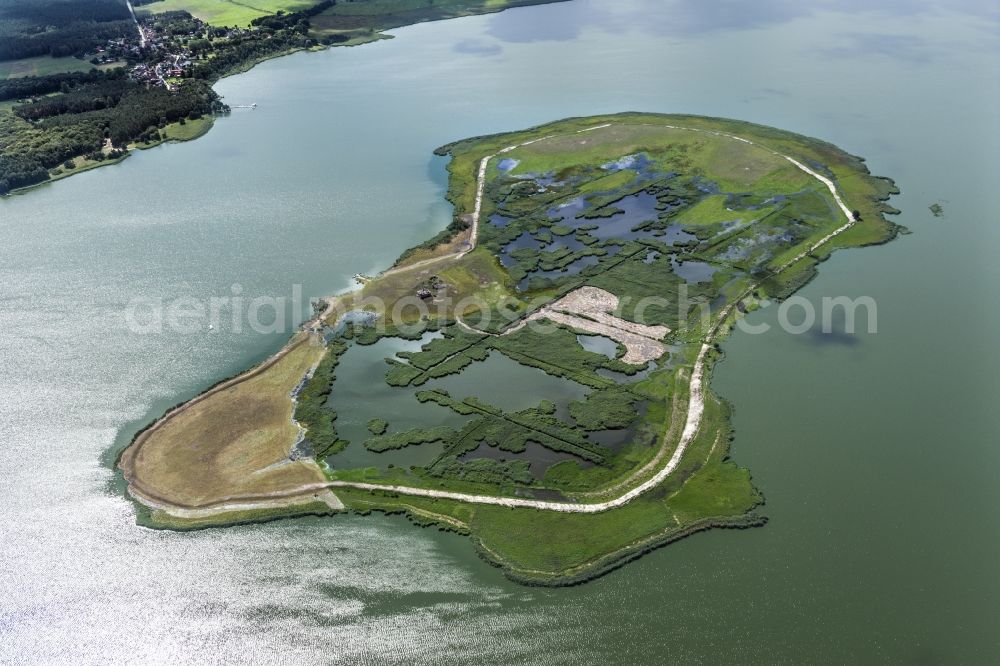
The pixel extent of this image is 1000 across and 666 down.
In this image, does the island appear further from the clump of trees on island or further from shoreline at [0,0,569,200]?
the clump of trees on island

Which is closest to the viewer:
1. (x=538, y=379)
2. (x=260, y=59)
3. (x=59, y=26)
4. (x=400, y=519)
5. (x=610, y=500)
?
(x=400, y=519)

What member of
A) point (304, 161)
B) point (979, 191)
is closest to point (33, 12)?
point (304, 161)


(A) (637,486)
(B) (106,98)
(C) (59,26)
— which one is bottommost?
(A) (637,486)

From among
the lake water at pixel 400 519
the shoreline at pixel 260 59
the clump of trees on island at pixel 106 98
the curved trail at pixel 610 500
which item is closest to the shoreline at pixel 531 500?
the curved trail at pixel 610 500

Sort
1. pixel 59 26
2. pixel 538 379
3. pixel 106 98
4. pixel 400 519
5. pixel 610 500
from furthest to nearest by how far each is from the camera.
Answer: pixel 59 26 < pixel 106 98 < pixel 538 379 < pixel 610 500 < pixel 400 519

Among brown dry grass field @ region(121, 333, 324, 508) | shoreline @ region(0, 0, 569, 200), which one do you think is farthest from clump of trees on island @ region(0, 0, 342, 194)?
brown dry grass field @ region(121, 333, 324, 508)

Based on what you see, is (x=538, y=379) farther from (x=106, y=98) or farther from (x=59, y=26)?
(x=59, y=26)

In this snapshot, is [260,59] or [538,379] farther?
[260,59]

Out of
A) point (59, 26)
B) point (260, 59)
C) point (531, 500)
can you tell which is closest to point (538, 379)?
point (531, 500)
